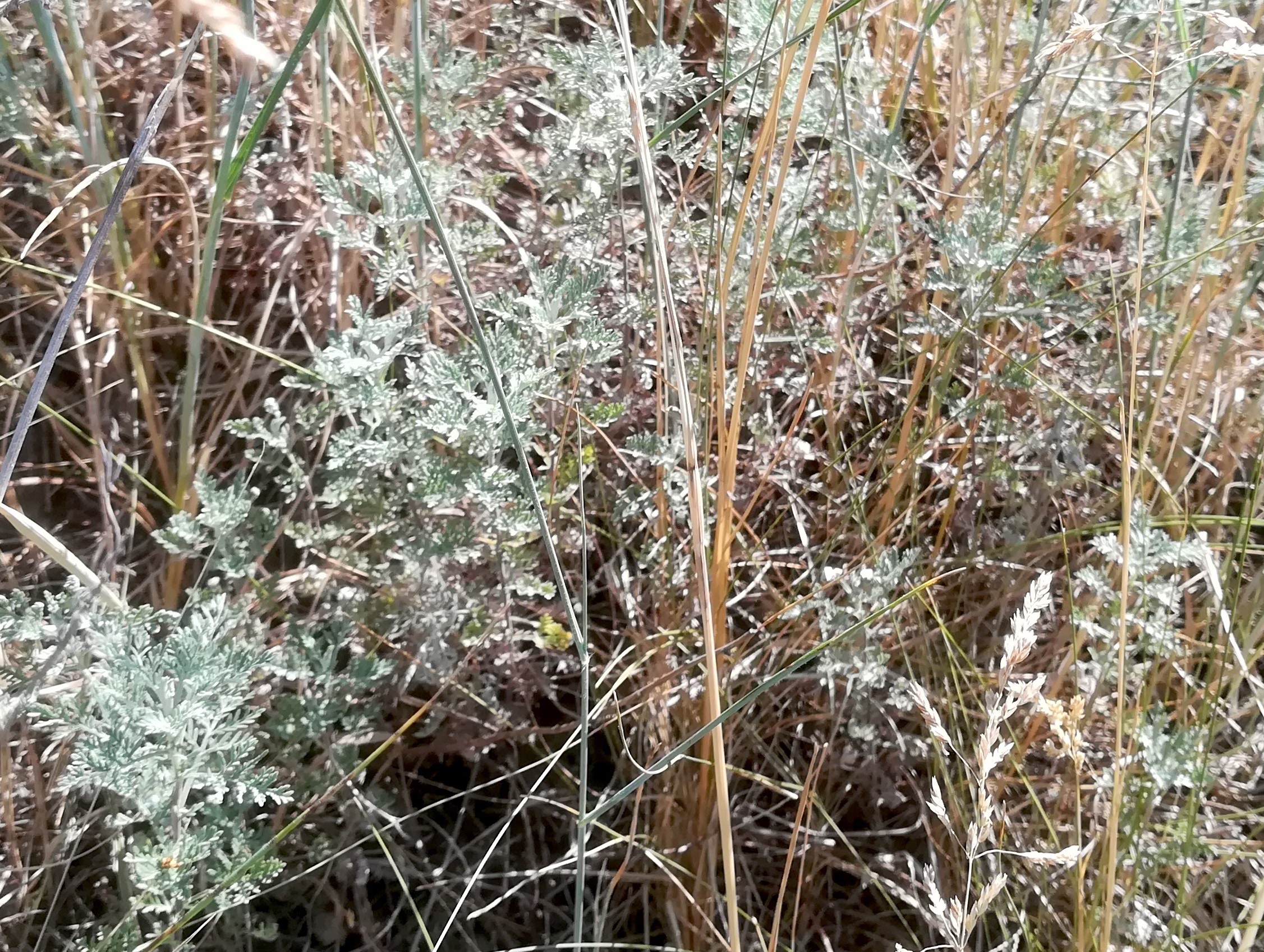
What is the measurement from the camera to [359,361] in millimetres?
1085

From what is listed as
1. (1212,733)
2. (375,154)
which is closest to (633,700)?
(1212,733)

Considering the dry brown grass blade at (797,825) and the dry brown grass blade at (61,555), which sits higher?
the dry brown grass blade at (61,555)

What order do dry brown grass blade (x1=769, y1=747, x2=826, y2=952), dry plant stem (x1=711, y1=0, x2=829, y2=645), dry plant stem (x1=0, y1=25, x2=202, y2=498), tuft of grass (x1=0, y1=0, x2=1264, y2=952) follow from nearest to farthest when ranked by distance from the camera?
dry plant stem (x1=0, y1=25, x2=202, y2=498), dry plant stem (x1=711, y1=0, x2=829, y2=645), dry brown grass blade (x1=769, y1=747, x2=826, y2=952), tuft of grass (x1=0, y1=0, x2=1264, y2=952)

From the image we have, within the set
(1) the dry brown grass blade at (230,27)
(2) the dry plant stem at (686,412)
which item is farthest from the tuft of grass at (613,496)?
(1) the dry brown grass blade at (230,27)

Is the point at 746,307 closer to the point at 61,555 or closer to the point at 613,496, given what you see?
the point at 613,496

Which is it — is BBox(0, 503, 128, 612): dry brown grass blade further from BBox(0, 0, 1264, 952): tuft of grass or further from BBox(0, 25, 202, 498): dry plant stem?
BBox(0, 25, 202, 498): dry plant stem

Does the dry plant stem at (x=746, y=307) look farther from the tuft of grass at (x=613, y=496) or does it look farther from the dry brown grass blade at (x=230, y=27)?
the dry brown grass blade at (x=230, y=27)

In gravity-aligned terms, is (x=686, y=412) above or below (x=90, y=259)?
below

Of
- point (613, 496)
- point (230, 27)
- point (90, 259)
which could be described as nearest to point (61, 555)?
point (90, 259)

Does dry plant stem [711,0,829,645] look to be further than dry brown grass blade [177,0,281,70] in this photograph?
Yes

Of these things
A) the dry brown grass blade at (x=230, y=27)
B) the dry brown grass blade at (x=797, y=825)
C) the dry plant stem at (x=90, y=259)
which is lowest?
the dry brown grass blade at (x=797, y=825)

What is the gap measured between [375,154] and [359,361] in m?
0.30

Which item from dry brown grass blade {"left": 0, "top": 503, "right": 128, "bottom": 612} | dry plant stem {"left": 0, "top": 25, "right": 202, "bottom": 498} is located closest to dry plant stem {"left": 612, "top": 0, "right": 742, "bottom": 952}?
dry plant stem {"left": 0, "top": 25, "right": 202, "bottom": 498}

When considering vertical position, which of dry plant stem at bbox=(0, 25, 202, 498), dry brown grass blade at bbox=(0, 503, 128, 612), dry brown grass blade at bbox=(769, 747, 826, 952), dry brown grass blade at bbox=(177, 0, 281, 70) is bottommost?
dry brown grass blade at bbox=(769, 747, 826, 952)
